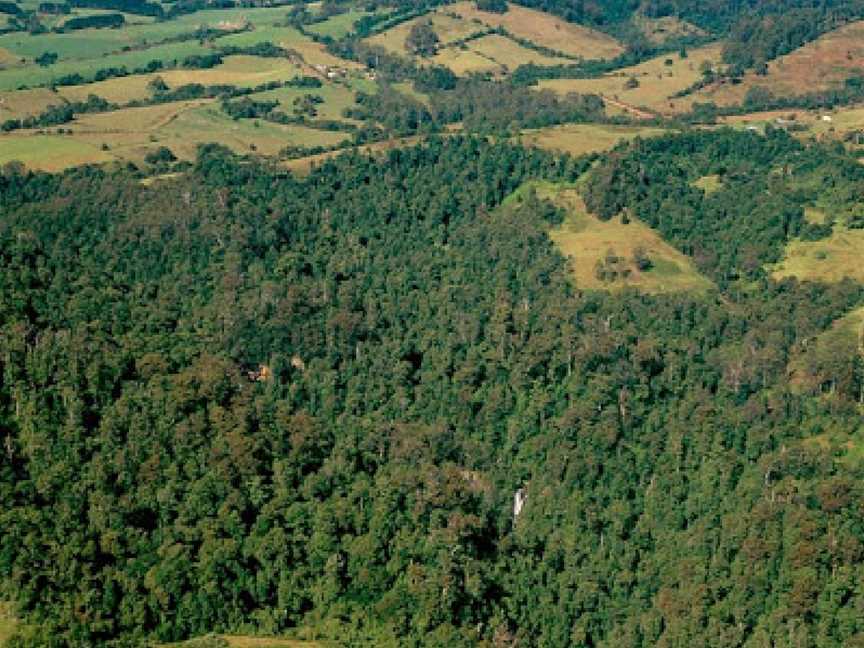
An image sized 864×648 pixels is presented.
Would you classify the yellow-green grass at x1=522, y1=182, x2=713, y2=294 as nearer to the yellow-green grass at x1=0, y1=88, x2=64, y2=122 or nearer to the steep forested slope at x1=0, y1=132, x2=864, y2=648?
the steep forested slope at x1=0, y1=132, x2=864, y2=648

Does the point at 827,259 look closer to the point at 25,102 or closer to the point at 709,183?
the point at 709,183

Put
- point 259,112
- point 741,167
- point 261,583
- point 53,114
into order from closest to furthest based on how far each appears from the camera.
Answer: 1. point 261,583
2. point 741,167
3. point 53,114
4. point 259,112

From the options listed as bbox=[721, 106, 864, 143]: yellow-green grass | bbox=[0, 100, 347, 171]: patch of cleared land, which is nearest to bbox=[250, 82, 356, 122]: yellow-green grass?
bbox=[0, 100, 347, 171]: patch of cleared land

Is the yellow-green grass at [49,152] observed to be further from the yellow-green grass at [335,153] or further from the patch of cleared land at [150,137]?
the yellow-green grass at [335,153]

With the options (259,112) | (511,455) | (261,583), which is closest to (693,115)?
(259,112)

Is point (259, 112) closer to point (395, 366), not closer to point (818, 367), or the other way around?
point (395, 366)

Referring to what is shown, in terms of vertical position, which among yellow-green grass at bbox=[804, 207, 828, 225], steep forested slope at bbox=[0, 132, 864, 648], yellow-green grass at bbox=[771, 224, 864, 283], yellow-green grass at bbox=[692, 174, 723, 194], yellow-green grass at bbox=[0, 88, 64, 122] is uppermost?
yellow-green grass at bbox=[804, 207, 828, 225]
